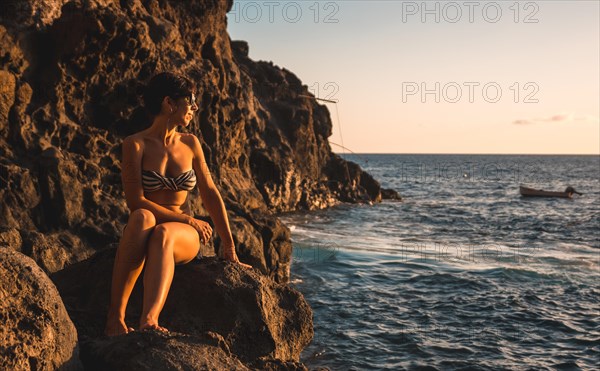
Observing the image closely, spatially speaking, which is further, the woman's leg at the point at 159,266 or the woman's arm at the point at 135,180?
the woman's arm at the point at 135,180

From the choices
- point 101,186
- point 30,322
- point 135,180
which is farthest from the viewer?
point 101,186

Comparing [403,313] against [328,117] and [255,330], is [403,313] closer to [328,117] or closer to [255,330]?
[255,330]

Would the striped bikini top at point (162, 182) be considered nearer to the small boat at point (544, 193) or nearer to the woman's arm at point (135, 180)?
the woman's arm at point (135, 180)

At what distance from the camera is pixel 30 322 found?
365 centimetres

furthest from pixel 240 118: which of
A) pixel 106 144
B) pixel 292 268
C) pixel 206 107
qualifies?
pixel 106 144

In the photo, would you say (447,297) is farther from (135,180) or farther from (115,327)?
(115,327)

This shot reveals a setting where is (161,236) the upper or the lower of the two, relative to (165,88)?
lower

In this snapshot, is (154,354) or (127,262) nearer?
(154,354)

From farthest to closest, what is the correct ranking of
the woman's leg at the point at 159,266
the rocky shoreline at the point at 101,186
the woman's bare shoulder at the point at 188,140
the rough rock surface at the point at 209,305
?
the woman's bare shoulder at the point at 188,140 < the rough rock surface at the point at 209,305 < the woman's leg at the point at 159,266 < the rocky shoreline at the point at 101,186

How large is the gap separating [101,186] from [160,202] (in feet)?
25.2

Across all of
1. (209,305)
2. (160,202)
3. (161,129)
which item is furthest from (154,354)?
(161,129)

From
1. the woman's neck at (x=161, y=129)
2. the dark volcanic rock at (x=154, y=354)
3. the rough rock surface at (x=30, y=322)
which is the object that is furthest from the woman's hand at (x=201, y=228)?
the rough rock surface at (x=30, y=322)

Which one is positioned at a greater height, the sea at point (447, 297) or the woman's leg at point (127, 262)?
the woman's leg at point (127, 262)

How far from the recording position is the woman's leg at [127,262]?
4660 mm
